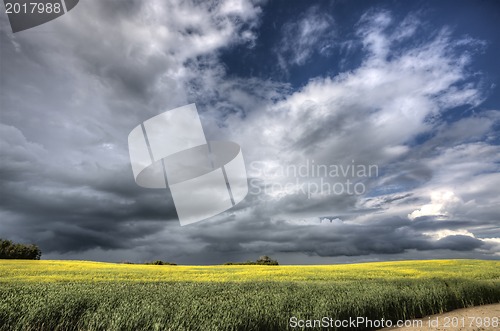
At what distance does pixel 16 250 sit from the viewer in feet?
202

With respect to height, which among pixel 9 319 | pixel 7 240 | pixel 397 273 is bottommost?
pixel 397 273

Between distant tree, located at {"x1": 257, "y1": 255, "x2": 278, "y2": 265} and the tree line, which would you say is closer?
the tree line

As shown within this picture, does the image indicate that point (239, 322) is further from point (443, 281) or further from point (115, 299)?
point (443, 281)

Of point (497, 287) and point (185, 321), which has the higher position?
point (185, 321)

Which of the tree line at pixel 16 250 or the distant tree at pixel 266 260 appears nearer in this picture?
the tree line at pixel 16 250

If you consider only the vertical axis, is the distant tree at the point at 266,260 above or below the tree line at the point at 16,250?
below

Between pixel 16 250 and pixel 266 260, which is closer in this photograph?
pixel 16 250

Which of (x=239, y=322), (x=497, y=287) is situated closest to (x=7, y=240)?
(x=239, y=322)

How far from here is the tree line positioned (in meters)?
60.1

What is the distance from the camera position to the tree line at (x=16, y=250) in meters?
60.1

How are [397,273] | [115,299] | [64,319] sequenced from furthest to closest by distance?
[397,273] → [115,299] → [64,319]

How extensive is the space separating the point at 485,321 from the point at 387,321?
375 centimetres

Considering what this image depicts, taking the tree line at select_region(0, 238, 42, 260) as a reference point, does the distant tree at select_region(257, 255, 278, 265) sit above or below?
below

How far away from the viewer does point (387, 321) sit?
1188 centimetres
